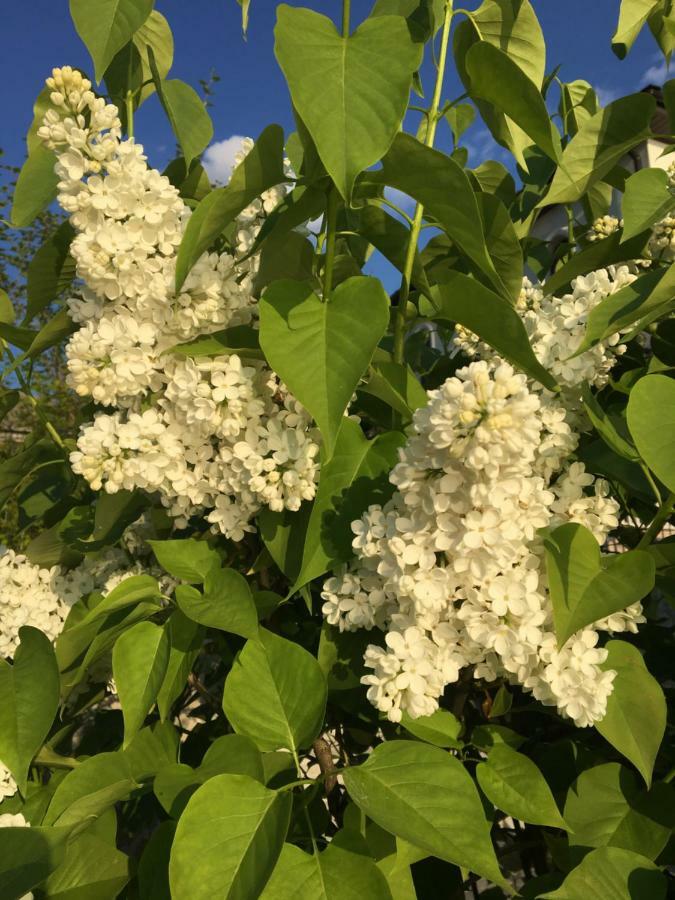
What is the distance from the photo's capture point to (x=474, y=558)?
768 millimetres

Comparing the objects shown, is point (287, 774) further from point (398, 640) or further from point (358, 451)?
point (358, 451)

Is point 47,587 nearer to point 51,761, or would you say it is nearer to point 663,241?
point 51,761

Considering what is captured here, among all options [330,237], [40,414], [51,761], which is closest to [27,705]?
[51,761]

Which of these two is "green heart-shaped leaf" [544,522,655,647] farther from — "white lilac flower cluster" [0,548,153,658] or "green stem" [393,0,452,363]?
"white lilac flower cluster" [0,548,153,658]

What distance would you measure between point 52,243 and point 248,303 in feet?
1.26

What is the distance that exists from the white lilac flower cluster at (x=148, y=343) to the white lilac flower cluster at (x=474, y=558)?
0.59 feet

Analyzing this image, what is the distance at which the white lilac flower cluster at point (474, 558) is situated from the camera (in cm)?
72

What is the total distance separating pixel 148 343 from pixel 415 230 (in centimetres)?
38

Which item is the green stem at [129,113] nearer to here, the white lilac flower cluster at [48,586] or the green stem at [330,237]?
the green stem at [330,237]

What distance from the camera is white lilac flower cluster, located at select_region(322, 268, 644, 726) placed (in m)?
0.72

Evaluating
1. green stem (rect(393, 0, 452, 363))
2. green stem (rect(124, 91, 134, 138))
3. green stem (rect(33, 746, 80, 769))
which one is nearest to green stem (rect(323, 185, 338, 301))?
green stem (rect(393, 0, 452, 363))

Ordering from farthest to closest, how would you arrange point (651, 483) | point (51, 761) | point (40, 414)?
point (40, 414) < point (51, 761) < point (651, 483)

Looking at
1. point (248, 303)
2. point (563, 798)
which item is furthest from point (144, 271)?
point (563, 798)

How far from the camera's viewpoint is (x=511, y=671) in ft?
2.66
